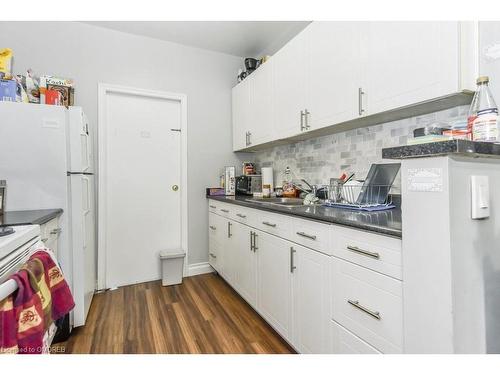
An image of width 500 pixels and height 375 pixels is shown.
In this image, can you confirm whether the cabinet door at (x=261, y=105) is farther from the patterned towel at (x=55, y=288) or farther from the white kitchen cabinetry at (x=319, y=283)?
the patterned towel at (x=55, y=288)

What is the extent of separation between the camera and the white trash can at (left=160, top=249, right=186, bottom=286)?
2.68 m

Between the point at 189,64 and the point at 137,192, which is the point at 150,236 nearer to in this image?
the point at 137,192

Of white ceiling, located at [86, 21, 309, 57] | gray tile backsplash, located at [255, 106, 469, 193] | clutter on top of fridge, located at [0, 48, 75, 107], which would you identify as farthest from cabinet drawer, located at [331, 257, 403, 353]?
white ceiling, located at [86, 21, 309, 57]

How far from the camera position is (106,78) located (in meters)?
2.61

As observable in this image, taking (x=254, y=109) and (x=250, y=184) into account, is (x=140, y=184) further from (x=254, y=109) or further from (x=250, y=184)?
(x=254, y=109)

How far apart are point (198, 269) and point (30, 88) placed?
229 centimetres

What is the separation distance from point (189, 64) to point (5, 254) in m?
2.66

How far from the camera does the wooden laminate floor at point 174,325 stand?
165cm

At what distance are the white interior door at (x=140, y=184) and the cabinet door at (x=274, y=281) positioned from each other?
1.41 meters

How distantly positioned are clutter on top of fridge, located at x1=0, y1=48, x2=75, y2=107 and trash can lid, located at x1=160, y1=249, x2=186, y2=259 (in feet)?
5.34

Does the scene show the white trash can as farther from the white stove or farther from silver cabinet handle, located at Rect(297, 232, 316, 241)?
silver cabinet handle, located at Rect(297, 232, 316, 241)

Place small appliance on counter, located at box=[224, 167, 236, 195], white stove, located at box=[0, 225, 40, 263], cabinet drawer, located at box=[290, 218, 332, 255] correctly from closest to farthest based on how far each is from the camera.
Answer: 1. white stove, located at box=[0, 225, 40, 263]
2. cabinet drawer, located at box=[290, 218, 332, 255]
3. small appliance on counter, located at box=[224, 167, 236, 195]

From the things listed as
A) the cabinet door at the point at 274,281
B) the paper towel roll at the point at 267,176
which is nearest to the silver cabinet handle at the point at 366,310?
the cabinet door at the point at 274,281
